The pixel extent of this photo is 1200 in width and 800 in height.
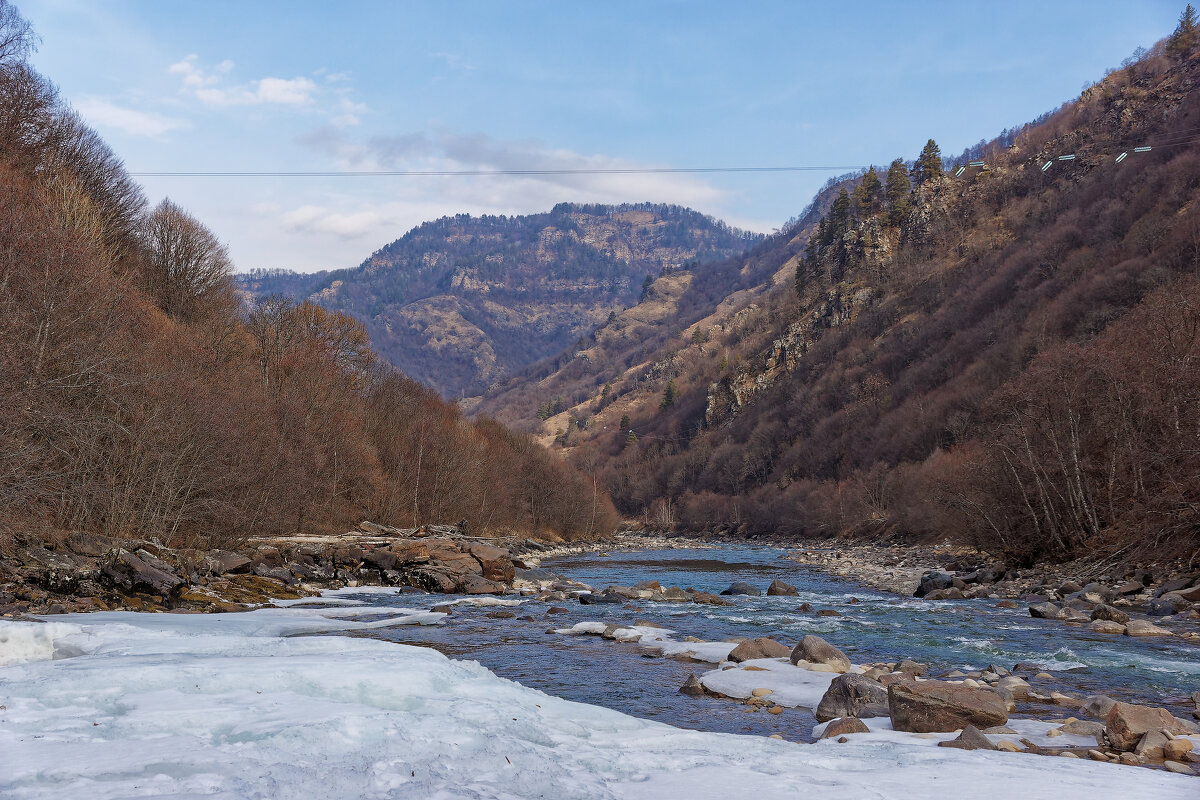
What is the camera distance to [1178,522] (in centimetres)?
2319

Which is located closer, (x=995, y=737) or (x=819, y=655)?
(x=995, y=737)

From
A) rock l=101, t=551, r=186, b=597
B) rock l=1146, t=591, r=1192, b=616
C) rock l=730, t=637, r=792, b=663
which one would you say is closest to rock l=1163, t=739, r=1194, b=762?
rock l=730, t=637, r=792, b=663

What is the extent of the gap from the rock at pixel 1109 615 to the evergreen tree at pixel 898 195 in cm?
13877

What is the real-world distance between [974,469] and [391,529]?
31.9 metres

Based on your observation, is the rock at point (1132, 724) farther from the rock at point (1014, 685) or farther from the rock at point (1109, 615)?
the rock at point (1109, 615)

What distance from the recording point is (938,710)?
905 cm

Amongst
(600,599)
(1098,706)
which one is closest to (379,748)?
(1098,706)

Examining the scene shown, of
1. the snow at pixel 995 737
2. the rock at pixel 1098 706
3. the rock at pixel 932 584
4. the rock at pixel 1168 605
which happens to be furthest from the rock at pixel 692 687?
the rock at pixel 932 584

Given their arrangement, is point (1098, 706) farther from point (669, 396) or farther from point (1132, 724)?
point (669, 396)

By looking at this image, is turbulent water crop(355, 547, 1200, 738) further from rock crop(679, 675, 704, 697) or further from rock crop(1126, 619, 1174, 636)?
rock crop(1126, 619, 1174, 636)

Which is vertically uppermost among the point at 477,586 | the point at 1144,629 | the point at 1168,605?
the point at 1144,629

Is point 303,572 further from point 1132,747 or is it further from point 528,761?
point 1132,747

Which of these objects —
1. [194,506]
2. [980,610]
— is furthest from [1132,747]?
[194,506]

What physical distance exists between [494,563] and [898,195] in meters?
140
